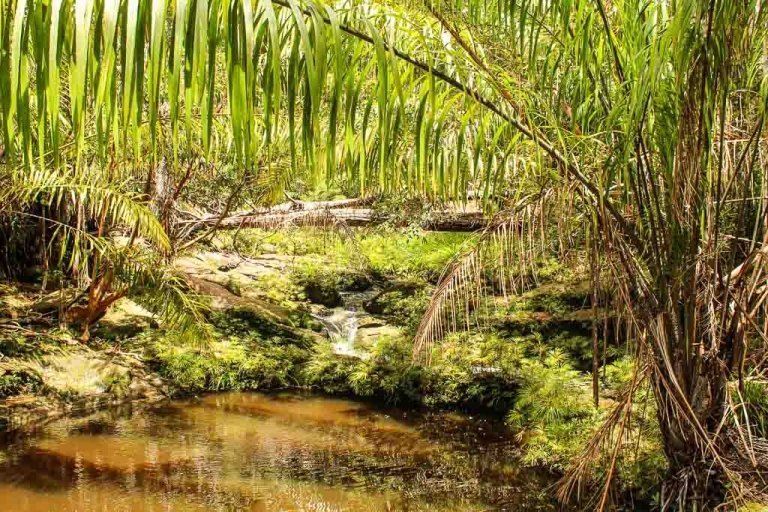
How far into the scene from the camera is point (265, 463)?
535 cm

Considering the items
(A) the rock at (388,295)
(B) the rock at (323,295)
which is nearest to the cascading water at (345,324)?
(B) the rock at (323,295)

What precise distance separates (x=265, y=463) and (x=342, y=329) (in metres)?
4.24

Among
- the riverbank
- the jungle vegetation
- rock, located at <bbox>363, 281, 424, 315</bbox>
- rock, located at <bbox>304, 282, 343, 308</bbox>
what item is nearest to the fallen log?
the riverbank

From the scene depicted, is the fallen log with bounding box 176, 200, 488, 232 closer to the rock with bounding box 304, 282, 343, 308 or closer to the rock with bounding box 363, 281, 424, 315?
the rock with bounding box 363, 281, 424, 315

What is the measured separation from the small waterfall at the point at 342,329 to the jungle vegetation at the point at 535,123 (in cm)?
441

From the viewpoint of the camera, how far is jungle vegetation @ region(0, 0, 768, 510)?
98 cm

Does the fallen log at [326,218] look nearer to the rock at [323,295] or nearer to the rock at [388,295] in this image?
the rock at [388,295]

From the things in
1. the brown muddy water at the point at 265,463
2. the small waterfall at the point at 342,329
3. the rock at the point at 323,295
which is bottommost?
the brown muddy water at the point at 265,463

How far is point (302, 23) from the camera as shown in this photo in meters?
1.01

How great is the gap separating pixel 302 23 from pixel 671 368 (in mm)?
2479

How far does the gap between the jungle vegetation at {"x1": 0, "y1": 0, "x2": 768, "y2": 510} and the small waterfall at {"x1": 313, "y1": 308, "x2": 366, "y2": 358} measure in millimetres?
4409

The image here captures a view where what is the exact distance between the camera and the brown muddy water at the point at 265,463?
181 inches

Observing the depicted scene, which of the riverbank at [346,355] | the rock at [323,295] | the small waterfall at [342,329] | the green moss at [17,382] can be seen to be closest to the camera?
the riverbank at [346,355]

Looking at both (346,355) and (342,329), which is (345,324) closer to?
(342,329)
